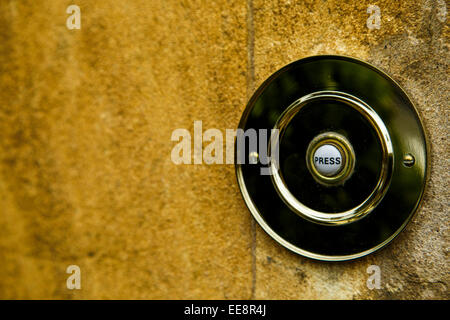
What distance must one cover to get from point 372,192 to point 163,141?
0.36m

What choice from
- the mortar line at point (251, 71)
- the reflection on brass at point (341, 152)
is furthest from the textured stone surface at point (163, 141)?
the reflection on brass at point (341, 152)

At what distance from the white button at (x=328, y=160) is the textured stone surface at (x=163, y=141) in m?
0.14

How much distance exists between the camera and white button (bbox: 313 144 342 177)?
1.45 ft

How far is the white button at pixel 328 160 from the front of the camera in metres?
0.44

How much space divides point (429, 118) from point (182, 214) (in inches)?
16.9

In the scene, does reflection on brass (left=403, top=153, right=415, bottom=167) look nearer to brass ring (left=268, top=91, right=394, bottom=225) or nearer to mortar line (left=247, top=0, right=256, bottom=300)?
brass ring (left=268, top=91, right=394, bottom=225)

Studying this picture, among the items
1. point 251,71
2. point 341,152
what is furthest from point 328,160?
point 251,71

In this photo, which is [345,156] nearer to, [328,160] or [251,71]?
[328,160]

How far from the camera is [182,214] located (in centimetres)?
53

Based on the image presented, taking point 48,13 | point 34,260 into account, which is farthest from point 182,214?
point 48,13

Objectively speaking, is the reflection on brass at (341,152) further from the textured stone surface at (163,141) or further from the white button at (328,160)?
the textured stone surface at (163,141)

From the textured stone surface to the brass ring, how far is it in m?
0.07
